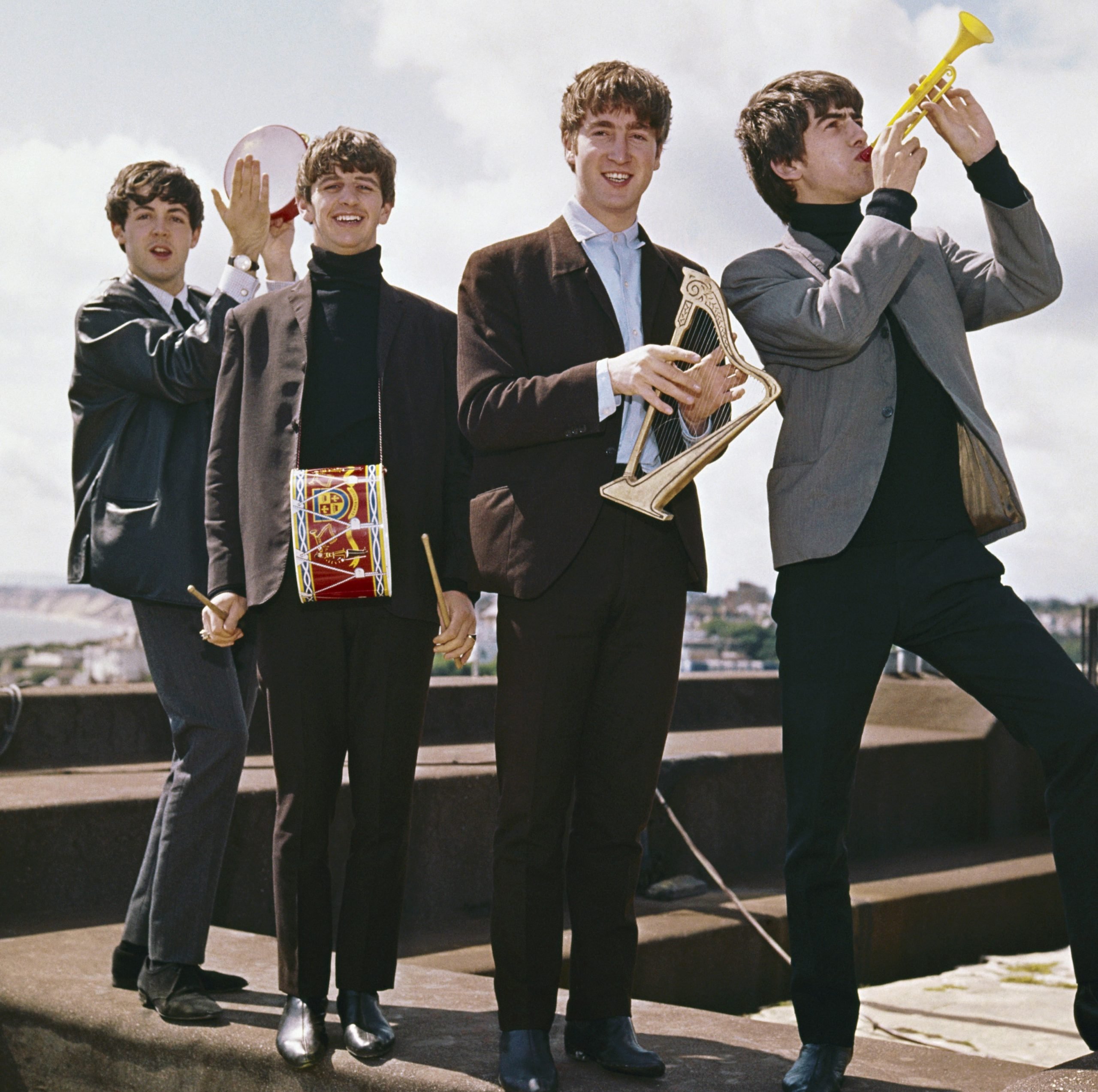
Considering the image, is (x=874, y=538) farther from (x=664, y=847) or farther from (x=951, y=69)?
(x=664, y=847)

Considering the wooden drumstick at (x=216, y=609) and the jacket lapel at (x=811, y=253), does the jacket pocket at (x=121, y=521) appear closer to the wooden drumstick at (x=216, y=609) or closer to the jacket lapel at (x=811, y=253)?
the wooden drumstick at (x=216, y=609)

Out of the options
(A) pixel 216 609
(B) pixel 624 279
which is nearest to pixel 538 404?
(B) pixel 624 279

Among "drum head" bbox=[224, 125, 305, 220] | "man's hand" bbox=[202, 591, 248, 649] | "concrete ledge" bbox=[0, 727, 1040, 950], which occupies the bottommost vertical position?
→ "concrete ledge" bbox=[0, 727, 1040, 950]

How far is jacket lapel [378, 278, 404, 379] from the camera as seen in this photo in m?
3.13

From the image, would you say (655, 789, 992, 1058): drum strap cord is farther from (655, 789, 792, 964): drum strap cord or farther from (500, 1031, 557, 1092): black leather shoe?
(500, 1031, 557, 1092): black leather shoe

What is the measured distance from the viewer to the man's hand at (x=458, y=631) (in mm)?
3035

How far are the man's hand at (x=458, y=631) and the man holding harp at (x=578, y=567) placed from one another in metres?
0.17

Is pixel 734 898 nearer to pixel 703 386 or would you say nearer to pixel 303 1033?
pixel 303 1033

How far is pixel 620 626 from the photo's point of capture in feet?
9.30

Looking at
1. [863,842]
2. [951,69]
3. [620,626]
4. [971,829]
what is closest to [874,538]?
[620,626]

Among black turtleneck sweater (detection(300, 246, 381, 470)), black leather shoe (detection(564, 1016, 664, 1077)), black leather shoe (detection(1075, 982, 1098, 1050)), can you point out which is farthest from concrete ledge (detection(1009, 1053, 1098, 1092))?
black turtleneck sweater (detection(300, 246, 381, 470))

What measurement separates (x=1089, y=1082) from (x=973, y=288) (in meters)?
1.51

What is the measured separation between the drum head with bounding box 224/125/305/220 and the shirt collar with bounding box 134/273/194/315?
37cm

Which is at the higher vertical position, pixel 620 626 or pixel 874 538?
pixel 874 538
